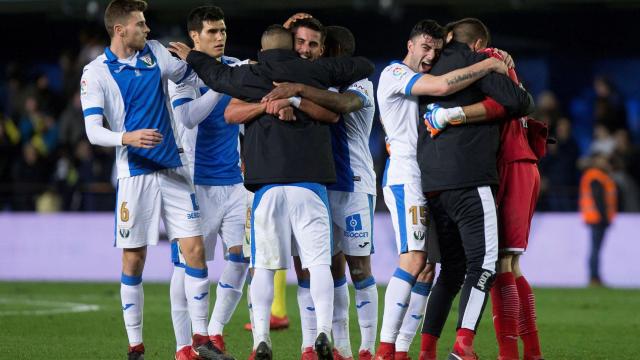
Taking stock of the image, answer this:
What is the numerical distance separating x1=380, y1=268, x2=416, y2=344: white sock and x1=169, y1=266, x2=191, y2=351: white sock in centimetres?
144

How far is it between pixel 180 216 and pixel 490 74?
2.35 metres

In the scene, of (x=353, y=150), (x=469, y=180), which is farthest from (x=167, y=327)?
(x=469, y=180)

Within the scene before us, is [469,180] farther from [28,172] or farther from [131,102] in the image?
[28,172]

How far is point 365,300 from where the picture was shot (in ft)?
28.0

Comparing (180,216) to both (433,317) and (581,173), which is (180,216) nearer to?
(433,317)

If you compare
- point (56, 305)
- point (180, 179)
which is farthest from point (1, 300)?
point (180, 179)

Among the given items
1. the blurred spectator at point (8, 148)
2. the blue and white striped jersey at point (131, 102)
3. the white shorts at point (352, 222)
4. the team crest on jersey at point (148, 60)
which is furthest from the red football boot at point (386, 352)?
the blurred spectator at point (8, 148)

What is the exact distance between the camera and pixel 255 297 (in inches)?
305

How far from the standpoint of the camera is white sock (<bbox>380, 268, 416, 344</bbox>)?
7.89m

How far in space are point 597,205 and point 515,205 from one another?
9656 millimetres

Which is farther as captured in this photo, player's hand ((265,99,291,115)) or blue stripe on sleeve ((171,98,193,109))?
blue stripe on sleeve ((171,98,193,109))

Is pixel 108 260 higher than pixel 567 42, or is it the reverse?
pixel 567 42

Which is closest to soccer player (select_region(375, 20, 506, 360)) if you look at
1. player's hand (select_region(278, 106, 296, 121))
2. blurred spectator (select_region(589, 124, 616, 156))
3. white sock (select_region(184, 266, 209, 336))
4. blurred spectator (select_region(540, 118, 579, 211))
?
player's hand (select_region(278, 106, 296, 121))

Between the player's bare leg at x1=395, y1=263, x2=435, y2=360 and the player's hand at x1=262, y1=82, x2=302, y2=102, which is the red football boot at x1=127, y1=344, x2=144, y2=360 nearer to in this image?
the player's bare leg at x1=395, y1=263, x2=435, y2=360
